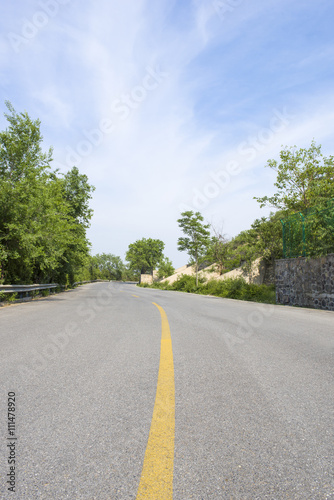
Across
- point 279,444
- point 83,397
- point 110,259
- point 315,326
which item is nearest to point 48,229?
point 315,326

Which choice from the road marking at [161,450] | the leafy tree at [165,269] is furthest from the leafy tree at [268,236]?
the leafy tree at [165,269]

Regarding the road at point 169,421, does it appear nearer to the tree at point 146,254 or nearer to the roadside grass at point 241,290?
the roadside grass at point 241,290

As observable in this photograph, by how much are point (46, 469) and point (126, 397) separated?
1098mm

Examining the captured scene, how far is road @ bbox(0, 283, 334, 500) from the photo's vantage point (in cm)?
161

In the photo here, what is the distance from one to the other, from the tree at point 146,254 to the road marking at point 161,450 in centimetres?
8969

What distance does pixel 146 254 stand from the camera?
9325 centimetres

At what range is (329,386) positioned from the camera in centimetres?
313

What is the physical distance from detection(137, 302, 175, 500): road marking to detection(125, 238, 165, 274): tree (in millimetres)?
89690

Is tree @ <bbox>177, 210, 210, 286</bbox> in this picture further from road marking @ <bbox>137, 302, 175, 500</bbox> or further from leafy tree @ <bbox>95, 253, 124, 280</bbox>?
leafy tree @ <bbox>95, 253, 124, 280</bbox>

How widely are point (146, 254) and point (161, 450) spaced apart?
300 ft

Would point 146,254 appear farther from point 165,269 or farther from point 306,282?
point 306,282

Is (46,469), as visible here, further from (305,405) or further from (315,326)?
(315,326)

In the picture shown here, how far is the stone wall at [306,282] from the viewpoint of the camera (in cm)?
1212

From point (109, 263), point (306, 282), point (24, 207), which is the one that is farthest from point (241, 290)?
point (109, 263)
